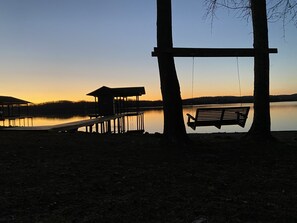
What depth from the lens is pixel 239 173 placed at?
5551 mm

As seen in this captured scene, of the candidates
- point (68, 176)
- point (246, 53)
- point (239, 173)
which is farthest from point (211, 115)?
point (68, 176)

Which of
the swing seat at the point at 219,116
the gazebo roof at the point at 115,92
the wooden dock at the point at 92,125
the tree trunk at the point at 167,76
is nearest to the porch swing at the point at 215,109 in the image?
the swing seat at the point at 219,116

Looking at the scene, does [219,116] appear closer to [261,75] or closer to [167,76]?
[261,75]

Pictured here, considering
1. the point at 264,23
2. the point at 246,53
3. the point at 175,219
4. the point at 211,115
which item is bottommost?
the point at 175,219

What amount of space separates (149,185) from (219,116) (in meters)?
6.31

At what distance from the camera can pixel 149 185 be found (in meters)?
4.75

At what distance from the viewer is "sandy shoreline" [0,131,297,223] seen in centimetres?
368

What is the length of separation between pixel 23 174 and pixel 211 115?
6.48m

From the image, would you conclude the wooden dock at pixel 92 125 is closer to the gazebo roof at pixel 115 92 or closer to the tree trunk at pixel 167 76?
the gazebo roof at pixel 115 92

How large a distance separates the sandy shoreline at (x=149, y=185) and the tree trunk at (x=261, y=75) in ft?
5.12

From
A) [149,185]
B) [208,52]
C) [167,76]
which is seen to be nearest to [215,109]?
[208,52]

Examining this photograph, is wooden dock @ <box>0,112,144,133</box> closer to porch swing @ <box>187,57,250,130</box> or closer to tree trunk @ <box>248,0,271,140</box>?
porch swing @ <box>187,57,250,130</box>

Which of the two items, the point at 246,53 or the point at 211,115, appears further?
the point at 211,115

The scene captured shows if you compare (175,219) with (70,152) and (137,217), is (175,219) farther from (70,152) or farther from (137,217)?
(70,152)
